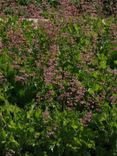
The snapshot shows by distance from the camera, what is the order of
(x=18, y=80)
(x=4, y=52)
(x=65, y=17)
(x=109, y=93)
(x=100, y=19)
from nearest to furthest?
(x=109, y=93), (x=18, y=80), (x=4, y=52), (x=65, y=17), (x=100, y=19)

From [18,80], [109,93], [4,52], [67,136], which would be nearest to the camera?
[67,136]

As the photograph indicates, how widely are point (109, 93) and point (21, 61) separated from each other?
893 mm

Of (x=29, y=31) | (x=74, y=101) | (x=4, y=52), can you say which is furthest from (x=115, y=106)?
(x=29, y=31)

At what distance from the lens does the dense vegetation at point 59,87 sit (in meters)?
3.93

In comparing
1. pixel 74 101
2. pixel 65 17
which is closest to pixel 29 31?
pixel 65 17

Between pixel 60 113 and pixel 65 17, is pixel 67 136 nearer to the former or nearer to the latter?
pixel 60 113

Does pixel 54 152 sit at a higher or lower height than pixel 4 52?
lower

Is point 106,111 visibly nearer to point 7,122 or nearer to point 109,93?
point 109,93

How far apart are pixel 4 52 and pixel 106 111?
1.27 metres

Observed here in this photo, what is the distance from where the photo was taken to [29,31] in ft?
17.5

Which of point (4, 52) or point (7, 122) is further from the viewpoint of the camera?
point (4, 52)

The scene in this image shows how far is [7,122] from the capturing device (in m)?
4.05

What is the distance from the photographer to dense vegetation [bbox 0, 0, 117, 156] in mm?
3930

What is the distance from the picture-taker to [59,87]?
429 centimetres
